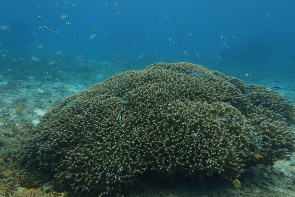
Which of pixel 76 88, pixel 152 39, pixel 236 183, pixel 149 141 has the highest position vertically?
pixel 152 39

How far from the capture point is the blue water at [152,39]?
28.5 m

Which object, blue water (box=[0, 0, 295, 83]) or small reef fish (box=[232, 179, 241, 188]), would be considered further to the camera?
blue water (box=[0, 0, 295, 83])

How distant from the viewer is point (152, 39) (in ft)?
386

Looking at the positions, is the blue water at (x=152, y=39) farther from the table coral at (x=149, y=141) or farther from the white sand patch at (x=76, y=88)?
the table coral at (x=149, y=141)

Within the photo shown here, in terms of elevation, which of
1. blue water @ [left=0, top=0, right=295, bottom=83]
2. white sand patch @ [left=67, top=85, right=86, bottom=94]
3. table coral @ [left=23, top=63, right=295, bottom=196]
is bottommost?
table coral @ [left=23, top=63, right=295, bottom=196]

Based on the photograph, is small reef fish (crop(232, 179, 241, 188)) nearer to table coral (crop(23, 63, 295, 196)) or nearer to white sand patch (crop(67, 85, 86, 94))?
table coral (crop(23, 63, 295, 196))

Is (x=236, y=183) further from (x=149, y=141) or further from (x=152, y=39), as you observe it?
(x=152, y=39)

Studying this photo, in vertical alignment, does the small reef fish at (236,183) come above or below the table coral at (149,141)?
below

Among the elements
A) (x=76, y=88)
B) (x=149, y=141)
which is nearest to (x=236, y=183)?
(x=149, y=141)

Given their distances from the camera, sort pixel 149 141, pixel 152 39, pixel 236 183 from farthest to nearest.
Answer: pixel 152 39 → pixel 149 141 → pixel 236 183

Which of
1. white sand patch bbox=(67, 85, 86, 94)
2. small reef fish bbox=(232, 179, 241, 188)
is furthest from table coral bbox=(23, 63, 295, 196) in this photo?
white sand patch bbox=(67, 85, 86, 94)

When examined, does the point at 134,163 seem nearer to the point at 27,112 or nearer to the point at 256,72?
the point at 27,112

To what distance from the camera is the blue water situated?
93.5 feet

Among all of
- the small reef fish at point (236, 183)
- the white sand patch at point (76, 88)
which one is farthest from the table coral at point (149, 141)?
the white sand patch at point (76, 88)
